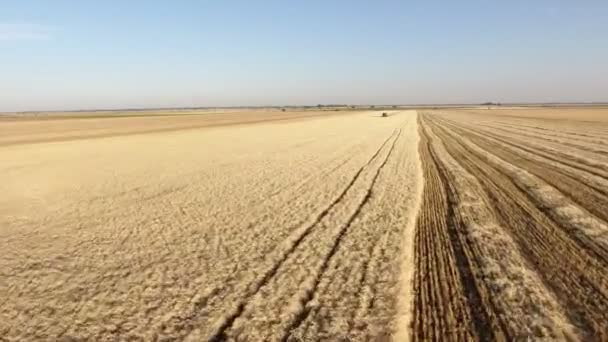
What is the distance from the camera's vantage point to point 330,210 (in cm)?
829

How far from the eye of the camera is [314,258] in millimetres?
5672

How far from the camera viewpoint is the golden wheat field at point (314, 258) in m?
3.96

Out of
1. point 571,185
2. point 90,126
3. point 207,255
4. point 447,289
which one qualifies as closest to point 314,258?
point 207,255

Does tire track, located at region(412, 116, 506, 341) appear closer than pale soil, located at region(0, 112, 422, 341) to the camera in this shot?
Yes

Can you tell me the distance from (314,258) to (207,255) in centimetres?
162

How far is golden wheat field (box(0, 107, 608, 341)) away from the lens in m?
3.96

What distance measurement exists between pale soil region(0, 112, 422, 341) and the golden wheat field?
0.03 m

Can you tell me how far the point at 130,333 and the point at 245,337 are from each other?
1144 millimetres

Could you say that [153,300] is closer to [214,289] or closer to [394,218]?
[214,289]

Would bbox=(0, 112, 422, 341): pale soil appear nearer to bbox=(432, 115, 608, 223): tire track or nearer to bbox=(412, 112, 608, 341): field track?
bbox=(412, 112, 608, 341): field track

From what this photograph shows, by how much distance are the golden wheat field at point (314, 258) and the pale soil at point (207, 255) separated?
0.03 metres

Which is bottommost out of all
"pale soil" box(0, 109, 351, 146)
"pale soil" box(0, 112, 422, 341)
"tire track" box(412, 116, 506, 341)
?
"pale soil" box(0, 109, 351, 146)

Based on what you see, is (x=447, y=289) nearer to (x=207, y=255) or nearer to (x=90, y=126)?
(x=207, y=255)


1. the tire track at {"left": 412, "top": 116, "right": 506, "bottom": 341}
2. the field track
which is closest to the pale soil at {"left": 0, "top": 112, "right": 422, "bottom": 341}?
the tire track at {"left": 412, "top": 116, "right": 506, "bottom": 341}
